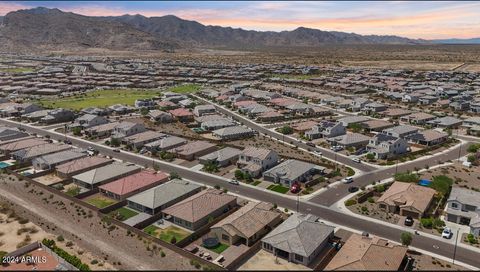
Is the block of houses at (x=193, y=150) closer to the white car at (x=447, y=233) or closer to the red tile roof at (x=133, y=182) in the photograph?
the red tile roof at (x=133, y=182)

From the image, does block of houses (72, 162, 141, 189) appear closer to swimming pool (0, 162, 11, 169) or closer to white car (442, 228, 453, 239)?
swimming pool (0, 162, 11, 169)

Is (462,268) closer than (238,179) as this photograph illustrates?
Yes

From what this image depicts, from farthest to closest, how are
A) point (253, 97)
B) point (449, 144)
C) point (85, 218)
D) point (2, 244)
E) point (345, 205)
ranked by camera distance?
point (253, 97), point (449, 144), point (345, 205), point (85, 218), point (2, 244)

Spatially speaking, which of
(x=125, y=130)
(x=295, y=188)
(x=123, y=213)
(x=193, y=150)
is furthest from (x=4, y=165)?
(x=295, y=188)

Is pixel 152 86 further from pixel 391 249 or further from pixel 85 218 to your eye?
pixel 391 249

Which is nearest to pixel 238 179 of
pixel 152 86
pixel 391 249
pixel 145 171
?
pixel 145 171

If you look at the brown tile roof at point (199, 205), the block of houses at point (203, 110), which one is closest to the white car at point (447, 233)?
the brown tile roof at point (199, 205)

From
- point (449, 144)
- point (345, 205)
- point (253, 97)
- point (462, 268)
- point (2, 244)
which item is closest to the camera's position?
point (462, 268)

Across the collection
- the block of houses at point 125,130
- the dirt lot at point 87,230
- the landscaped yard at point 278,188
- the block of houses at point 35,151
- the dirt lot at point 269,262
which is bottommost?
the dirt lot at point 87,230
